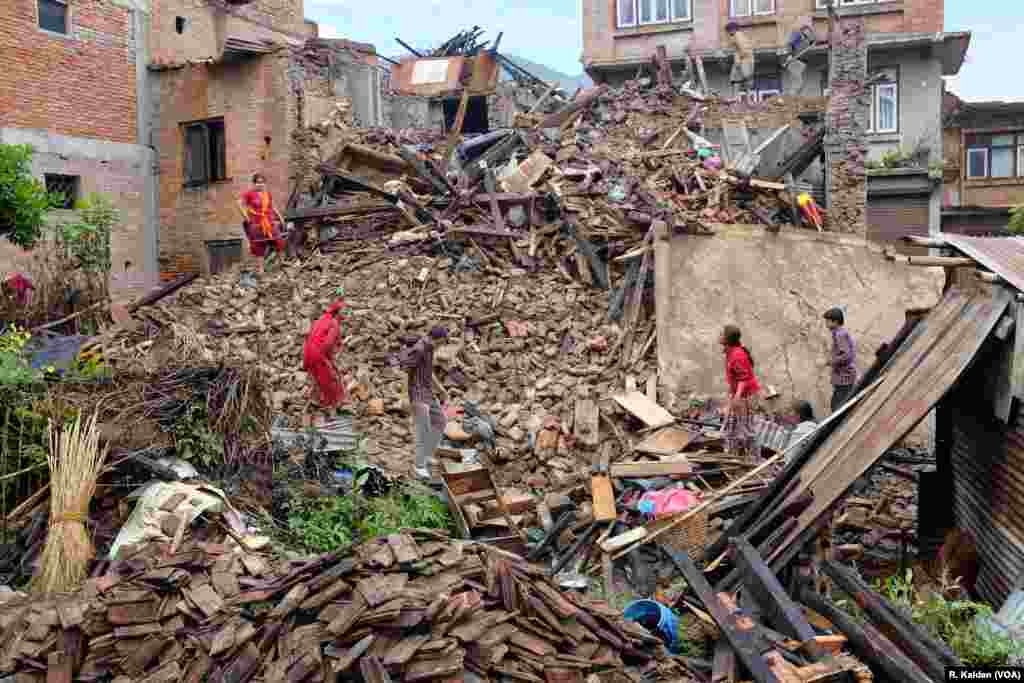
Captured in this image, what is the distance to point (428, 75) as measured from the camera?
24172 mm

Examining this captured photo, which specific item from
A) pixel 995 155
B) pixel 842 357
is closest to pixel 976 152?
pixel 995 155

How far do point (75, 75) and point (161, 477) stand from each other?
1249cm

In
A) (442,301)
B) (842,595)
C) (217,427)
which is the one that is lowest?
(842,595)

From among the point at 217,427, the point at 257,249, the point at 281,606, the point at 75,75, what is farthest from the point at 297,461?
the point at 75,75

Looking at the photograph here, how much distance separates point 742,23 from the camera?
26641 millimetres

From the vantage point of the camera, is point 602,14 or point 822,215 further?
point 602,14

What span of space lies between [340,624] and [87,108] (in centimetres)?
1566

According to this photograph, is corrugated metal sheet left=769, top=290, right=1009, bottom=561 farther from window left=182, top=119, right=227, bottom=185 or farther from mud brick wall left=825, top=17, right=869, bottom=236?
window left=182, top=119, right=227, bottom=185

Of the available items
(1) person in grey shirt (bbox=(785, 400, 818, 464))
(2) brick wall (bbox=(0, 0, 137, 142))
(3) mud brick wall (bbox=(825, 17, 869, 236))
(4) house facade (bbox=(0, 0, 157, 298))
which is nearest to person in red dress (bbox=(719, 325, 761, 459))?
(1) person in grey shirt (bbox=(785, 400, 818, 464))

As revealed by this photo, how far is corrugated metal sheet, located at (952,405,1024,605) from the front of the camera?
6.80 m

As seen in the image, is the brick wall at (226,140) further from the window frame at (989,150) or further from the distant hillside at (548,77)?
the window frame at (989,150)

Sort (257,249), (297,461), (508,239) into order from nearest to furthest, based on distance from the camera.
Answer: (297,461) → (508,239) → (257,249)

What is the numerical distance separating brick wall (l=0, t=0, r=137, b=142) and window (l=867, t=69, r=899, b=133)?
786 inches

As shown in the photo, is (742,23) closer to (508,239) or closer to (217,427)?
(508,239)
